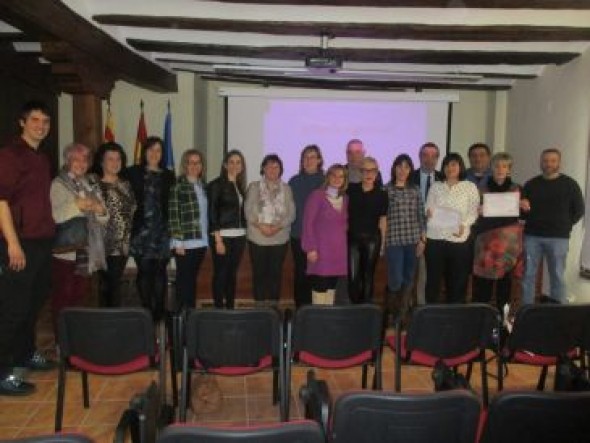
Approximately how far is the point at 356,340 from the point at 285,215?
69.8 inches

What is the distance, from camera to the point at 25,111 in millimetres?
3141

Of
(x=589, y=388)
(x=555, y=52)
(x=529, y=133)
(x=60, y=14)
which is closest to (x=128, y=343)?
(x=589, y=388)

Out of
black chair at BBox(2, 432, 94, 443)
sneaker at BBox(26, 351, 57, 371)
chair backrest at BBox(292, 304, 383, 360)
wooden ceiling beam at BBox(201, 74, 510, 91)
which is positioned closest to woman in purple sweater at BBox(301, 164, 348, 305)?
chair backrest at BBox(292, 304, 383, 360)

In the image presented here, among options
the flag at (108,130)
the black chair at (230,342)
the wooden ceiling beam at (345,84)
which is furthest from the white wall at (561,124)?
the flag at (108,130)

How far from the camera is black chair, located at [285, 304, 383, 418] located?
260cm

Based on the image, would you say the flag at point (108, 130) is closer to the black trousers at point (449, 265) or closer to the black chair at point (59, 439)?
the black trousers at point (449, 265)

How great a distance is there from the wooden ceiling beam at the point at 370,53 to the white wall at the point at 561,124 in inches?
11.3

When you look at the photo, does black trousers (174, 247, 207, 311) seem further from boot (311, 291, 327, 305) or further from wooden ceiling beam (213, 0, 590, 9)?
wooden ceiling beam (213, 0, 590, 9)

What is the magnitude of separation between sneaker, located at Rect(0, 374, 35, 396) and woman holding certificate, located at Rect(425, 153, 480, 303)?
292cm

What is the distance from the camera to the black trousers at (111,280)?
3820 mm

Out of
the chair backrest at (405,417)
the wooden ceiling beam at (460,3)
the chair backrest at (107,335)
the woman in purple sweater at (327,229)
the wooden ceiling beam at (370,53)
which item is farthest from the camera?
the wooden ceiling beam at (370,53)

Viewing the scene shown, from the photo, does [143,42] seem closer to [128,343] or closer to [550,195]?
[128,343]

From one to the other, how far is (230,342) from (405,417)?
44.6 inches

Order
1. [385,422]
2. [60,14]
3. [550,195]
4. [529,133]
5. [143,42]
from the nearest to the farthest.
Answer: [385,422], [60,14], [550,195], [143,42], [529,133]
